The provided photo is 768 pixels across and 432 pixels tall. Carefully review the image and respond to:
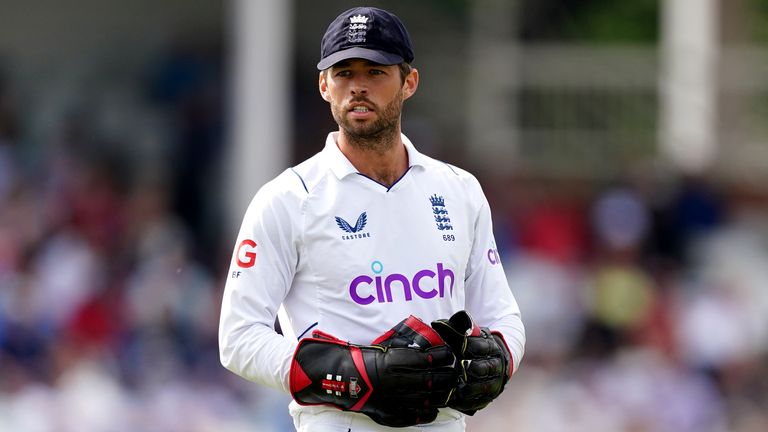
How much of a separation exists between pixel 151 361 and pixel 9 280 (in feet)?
4.33

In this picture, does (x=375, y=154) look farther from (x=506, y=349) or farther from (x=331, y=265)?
(x=506, y=349)

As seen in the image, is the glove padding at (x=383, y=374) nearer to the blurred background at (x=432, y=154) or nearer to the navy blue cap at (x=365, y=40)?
the navy blue cap at (x=365, y=40)

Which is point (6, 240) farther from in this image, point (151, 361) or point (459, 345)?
point (459, 345)

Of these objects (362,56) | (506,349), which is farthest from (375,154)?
(506,349)

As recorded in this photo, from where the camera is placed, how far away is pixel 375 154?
473 cm

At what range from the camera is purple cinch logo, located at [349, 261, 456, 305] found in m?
4.56

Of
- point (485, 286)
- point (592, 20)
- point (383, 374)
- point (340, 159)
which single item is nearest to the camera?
point (383, 374)

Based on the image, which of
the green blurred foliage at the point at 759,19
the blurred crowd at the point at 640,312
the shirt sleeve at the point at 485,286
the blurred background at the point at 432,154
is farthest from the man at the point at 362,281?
the green blurred foliage at the point at 759,19

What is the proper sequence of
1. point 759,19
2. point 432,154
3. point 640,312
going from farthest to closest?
point 759,19 < point 432,154 < point 640,312

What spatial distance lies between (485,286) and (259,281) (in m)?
0.84

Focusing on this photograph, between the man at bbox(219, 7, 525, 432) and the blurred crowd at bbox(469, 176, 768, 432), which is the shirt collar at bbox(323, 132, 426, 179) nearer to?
the man at bbox(219, 7, 525, 432)

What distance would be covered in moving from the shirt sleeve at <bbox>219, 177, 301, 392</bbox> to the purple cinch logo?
22cm

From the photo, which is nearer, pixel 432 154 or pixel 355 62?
pixel 355 62

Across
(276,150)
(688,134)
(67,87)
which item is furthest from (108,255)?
(688,134)
